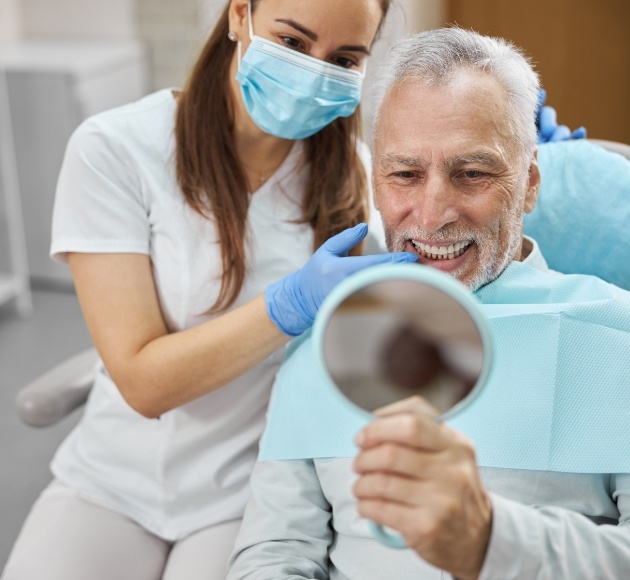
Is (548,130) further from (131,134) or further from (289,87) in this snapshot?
(131,134)

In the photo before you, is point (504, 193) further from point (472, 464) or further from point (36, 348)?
point (36, 348)

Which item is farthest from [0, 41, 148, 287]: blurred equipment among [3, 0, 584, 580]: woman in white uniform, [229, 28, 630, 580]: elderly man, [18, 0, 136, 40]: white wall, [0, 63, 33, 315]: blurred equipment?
[229, 28, 630, 580]: elderly man

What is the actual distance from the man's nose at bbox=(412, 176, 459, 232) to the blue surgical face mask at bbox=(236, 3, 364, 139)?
37 centimetres

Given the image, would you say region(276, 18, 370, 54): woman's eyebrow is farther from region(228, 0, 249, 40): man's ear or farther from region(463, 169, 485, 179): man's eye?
region(463, 169, 485, 179): man's eye

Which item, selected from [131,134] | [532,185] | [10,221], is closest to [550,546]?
[532,185]

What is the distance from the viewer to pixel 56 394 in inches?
66.9

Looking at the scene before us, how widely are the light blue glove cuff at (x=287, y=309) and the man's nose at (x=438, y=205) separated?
0.73 feet

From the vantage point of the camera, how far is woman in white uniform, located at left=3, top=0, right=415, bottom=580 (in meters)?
1.49

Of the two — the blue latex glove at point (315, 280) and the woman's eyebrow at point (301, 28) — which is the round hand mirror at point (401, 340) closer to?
the blue latex glove at point (315, 280)

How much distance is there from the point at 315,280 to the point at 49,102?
2.68 meters

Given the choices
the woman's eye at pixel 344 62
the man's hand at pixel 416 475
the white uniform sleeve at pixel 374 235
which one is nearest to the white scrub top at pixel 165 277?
the white uniform sleeve at pixel 374 235

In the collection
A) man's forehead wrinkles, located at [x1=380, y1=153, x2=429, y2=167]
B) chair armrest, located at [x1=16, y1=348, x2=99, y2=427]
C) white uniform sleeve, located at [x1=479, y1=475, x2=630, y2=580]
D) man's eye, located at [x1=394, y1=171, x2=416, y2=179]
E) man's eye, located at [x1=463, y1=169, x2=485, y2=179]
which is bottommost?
chair armrest, located at [x1=16, y1=348, x2=99, y2=427]

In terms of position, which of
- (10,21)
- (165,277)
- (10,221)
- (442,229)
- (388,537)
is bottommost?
(10,221)

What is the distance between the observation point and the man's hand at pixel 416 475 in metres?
0.80
